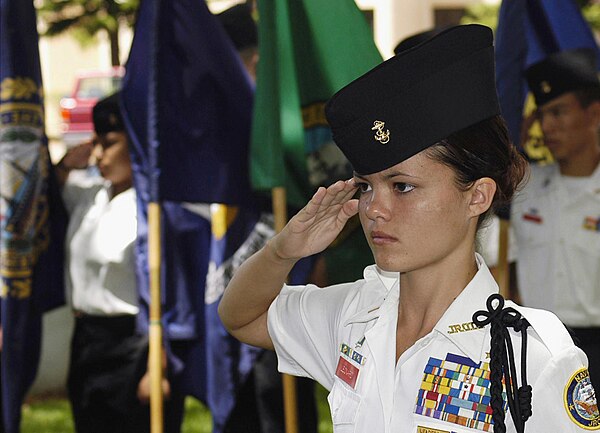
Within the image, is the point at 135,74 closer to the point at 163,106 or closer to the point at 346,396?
the point at 163,106

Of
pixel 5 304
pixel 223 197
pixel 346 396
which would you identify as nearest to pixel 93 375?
pixel 5 304

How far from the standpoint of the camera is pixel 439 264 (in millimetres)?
2086

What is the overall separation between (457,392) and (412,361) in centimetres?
12

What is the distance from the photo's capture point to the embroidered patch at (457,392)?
1.94 metres

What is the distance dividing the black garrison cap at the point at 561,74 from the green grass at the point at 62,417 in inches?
94.0

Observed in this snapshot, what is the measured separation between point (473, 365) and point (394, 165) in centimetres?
39

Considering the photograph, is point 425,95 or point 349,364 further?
point 349,364

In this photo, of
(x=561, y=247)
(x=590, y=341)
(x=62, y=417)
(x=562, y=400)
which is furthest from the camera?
(x=62, y=417)

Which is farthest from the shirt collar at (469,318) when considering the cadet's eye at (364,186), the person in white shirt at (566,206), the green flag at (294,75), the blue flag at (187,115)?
the person in white shirt at (566,206)

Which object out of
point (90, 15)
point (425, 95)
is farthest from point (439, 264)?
point (90, 15)

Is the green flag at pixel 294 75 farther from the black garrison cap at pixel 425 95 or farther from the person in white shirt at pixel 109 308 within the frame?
the black garrison cap at pixel 425 95

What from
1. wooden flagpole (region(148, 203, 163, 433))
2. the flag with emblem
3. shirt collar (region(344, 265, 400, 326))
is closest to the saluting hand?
shirt collar (region(344, 265, 400, 326))

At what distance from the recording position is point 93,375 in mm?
4797

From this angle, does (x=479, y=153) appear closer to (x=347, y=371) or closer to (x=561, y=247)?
(x=347, y=371)
